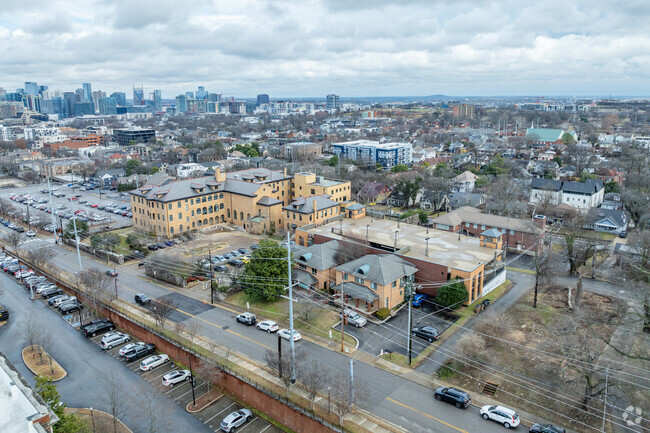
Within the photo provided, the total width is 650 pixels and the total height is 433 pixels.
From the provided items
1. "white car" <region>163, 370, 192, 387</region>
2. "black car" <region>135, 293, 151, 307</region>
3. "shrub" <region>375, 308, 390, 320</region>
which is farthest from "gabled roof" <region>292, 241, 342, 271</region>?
"white car" <region>163, 370, 192, 387</region>

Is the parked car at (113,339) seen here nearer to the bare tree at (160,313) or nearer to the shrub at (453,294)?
the bare tree at (160,313)

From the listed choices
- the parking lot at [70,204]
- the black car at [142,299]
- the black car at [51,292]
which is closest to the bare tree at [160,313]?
the black car at [142,299]

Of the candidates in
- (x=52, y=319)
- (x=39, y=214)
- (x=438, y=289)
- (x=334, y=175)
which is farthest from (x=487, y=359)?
(x=39, y=214)

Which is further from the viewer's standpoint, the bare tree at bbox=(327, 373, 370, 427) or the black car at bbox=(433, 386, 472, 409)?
the black car at bbox=(433, 386, 472, 409)

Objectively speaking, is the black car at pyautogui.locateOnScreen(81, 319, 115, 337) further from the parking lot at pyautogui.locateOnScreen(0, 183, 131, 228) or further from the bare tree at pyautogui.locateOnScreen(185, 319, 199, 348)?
the parking lot at pyautogui.locateOnScreen(0, 183, 131, 228)

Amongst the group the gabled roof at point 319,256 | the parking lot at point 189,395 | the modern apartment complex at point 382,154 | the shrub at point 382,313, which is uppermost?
the modern apartment complex at point 382,154

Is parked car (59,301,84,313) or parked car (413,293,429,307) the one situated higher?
parked car (413,293,429,307)
